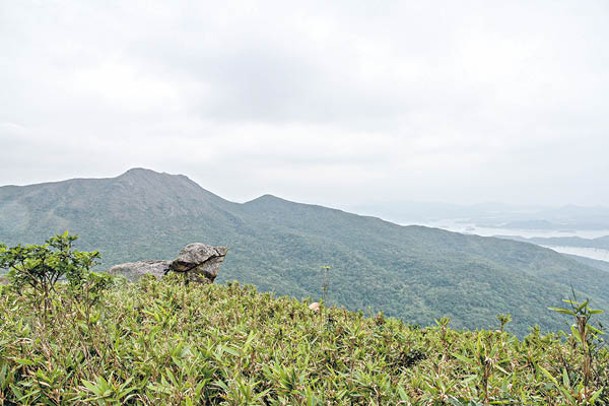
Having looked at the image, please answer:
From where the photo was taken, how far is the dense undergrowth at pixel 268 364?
1.86m

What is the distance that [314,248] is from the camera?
278 feet

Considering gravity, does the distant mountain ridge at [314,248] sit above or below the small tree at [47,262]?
below

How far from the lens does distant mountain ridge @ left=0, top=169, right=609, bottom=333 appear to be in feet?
186

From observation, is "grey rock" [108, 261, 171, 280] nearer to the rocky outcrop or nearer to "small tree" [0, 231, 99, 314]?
the rocky outcrop

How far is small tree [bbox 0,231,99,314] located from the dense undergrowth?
339 millimetres

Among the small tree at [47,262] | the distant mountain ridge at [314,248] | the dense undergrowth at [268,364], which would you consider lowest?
the distant mountain ridge at [314,248]

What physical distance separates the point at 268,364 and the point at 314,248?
83232 millimetres

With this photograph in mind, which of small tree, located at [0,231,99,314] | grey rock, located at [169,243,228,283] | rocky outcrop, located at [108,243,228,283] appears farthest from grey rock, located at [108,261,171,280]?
small tree, located at [0,231,99,314]

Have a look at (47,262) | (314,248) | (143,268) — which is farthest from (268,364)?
(314,248)

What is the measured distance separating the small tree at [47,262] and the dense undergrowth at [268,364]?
0.34m

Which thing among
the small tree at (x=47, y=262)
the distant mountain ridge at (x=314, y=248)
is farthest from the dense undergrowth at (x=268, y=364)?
the distant mountain ridge at (x=314, y=248)

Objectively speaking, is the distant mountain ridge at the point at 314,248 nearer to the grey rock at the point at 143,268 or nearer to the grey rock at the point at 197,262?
the grey rock at the point at 197,262

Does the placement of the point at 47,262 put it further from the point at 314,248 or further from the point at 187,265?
the point at 314,248

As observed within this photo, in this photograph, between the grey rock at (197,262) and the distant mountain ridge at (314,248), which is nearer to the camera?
the grey rock at (197,262)
